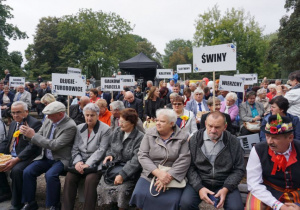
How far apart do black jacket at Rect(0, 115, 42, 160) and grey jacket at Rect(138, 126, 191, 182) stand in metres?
2.05

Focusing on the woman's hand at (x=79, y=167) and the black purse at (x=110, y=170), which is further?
the woman's hand at (x=79, y=167)

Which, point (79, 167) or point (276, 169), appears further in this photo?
point (79, 167)

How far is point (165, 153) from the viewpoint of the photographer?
143 inches

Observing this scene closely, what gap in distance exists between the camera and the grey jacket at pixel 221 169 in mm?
3354

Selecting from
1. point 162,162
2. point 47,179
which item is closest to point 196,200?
point 162,162

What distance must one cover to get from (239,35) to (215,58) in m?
35.9

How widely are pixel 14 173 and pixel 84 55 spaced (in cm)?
3894

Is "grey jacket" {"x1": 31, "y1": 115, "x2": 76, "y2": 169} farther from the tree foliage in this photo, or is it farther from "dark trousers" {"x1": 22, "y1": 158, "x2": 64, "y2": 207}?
the tree foliage

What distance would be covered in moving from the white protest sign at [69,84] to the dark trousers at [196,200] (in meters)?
4.30

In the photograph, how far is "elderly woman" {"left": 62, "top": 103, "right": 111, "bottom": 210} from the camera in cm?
396

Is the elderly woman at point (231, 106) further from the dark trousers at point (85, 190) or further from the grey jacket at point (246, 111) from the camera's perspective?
the dark trousers at point (85, 190)

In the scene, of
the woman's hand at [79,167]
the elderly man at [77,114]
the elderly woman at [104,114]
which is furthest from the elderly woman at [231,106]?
the woman's hand at [79,167]

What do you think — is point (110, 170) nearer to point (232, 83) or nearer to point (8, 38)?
point (232, 83)

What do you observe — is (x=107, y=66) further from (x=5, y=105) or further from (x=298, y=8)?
(x=5, y=105)
